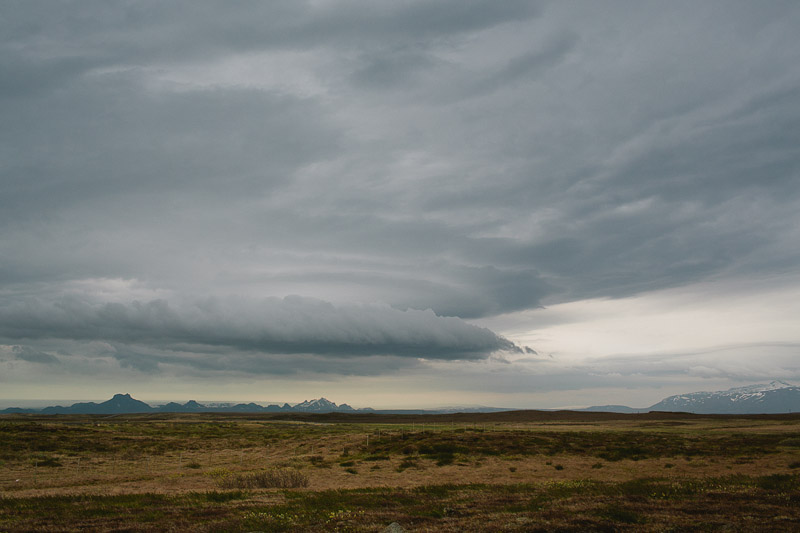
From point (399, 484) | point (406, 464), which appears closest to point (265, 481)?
point (399, 484)

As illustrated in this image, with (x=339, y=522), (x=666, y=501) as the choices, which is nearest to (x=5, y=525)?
(x=339, y=522)

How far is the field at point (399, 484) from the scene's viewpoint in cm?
2116

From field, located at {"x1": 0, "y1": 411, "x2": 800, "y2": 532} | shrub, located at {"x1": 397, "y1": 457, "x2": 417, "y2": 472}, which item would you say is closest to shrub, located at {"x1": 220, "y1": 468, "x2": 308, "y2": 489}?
field, located at {"x1": 0, "y1": 411, "x2": 800, "y2": 532}

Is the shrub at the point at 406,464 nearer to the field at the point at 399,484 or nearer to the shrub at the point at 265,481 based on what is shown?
the field at the point at 399,484

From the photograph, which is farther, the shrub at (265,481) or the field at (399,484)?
the shrub at (265,481)

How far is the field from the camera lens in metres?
21.2

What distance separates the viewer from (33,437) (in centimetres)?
7781

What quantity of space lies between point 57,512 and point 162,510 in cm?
534

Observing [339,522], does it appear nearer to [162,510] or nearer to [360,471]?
[162,510]

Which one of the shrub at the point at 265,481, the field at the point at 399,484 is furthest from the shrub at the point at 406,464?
the shrub at the point at 265,481


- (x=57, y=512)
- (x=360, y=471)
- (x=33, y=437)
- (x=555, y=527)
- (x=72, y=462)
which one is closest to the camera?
(x=555, y=527)

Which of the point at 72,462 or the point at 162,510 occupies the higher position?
the point at 162,510

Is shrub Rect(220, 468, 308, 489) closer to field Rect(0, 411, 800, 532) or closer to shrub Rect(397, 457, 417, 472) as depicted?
field Rect(0, 411, 800, 532)

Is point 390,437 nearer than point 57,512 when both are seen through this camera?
No
